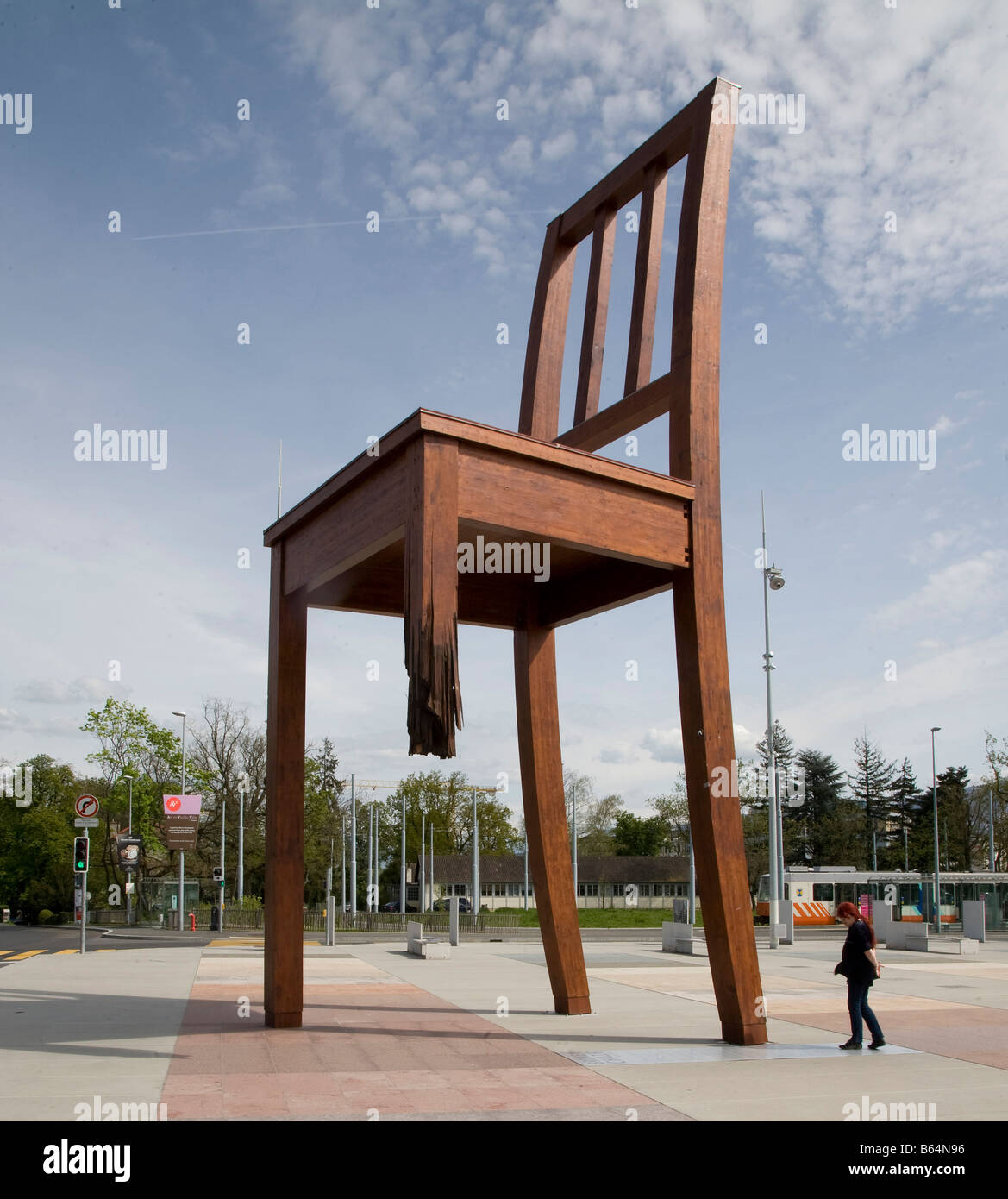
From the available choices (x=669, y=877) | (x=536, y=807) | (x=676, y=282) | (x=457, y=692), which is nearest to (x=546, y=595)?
(x=536, y=807)

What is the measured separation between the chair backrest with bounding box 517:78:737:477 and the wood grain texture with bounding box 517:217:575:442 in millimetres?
18

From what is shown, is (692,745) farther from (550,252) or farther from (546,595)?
(550,252)

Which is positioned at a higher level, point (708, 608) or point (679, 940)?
point (708, 608)

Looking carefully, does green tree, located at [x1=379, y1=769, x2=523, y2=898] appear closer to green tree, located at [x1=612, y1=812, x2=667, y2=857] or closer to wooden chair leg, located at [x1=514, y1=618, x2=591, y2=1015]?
green tree, located at [x1=612, y1=812, x2=667, y2=857]

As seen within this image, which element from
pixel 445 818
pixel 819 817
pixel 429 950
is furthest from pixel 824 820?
pixel 429 950

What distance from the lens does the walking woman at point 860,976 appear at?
9969mm

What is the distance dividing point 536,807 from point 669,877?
Answer: 7279cm

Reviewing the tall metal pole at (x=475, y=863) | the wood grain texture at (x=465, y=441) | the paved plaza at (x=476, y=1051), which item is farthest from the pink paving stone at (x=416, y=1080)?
the tall metal pole at (x=475, y=863)

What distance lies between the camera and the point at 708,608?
10.1m

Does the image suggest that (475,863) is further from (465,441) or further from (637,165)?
(465,441)

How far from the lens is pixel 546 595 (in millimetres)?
12055

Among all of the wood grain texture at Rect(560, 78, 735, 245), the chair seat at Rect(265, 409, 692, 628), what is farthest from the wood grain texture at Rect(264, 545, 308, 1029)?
the wood grain texture at Rect(560, 78, 735, 245)

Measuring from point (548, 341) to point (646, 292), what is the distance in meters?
1.68

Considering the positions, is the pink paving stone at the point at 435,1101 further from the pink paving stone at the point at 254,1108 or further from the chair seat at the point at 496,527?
the chair seat at the point at 496,527
